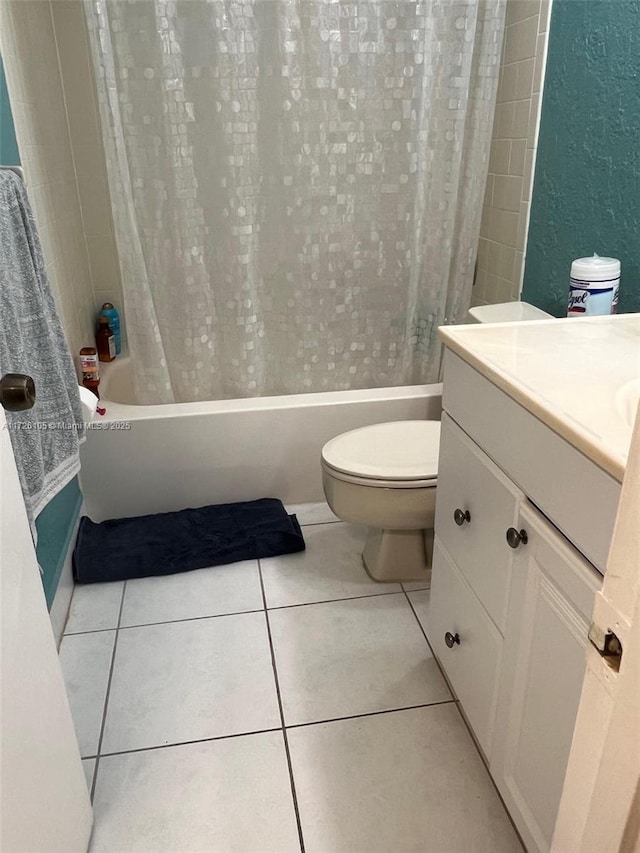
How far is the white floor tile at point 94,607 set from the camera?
1.79 metres

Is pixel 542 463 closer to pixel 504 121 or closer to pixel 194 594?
pixel 194 594

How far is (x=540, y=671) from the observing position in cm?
102

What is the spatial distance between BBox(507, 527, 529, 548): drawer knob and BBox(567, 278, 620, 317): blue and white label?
640mm

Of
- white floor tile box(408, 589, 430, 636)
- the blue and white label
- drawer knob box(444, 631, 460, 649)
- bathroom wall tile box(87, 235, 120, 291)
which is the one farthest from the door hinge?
bathroom wall tile box(87, 235, 120, 291)

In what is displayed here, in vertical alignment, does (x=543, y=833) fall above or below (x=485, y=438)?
below

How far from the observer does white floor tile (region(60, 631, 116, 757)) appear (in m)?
1.48

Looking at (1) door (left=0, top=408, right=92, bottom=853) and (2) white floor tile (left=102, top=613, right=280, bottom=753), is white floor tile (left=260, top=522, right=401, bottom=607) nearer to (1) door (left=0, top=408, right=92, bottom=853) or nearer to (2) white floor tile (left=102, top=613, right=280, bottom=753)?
(2) white floor tile (left=102, top=613, right=280, bottom=753)

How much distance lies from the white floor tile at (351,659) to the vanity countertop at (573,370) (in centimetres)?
82

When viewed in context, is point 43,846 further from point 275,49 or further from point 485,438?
point 275,49

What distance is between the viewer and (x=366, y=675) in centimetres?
161

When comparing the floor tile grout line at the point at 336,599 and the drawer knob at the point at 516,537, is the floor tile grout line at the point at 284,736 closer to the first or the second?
the floor tile grout line at the point at 336,599

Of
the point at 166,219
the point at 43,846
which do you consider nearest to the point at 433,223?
the point at 166,219

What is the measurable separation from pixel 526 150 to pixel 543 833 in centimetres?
180

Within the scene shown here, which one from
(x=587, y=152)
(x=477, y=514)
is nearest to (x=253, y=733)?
(x=477, y=514)
